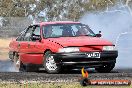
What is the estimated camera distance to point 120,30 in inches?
1022

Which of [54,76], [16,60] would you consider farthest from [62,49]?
[16,60]

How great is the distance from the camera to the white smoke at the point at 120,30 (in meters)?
19.9

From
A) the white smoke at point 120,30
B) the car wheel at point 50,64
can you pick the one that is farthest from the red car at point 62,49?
the white smoke at point 120,30

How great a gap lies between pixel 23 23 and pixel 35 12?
1712cm

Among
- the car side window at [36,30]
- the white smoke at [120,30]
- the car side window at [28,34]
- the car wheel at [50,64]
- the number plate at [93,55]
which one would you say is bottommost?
the white smoke at [120,30]

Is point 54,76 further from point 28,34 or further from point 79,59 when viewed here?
point 28,34

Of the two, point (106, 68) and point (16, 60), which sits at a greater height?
point (106, 68)

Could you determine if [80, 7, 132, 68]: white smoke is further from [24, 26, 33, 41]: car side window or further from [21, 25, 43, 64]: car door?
[21, 25, 43, 64]: car door

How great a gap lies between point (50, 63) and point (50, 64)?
3 centimetres

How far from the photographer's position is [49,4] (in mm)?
61094

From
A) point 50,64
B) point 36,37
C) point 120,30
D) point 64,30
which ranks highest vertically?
point 64,30

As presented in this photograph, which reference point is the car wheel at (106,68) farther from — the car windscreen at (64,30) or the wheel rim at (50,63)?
the wheel rim at (50,63)

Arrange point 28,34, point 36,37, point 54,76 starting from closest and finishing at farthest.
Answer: point 54,76 < point 36,37 < point 28,34

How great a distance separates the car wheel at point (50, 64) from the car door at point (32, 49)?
39cm
